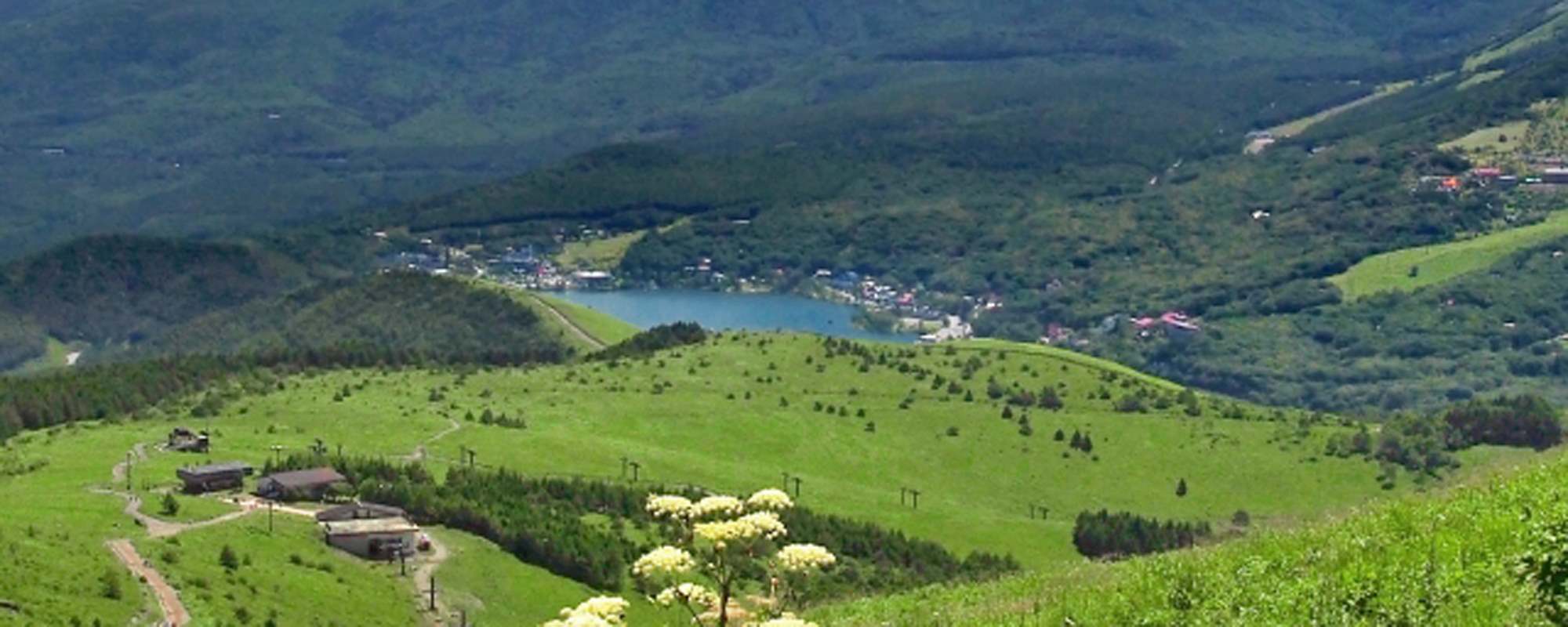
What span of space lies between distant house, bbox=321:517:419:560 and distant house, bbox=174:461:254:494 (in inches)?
269

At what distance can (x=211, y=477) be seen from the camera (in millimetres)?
64438

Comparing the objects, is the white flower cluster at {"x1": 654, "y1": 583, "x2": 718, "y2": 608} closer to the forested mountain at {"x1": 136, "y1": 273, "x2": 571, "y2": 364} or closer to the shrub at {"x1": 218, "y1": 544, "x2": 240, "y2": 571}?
the shrub at {"x1": 218, "y1": 544, "x2": 240, "y2": 571}

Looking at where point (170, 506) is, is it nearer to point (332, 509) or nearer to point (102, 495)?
point (102, 495)

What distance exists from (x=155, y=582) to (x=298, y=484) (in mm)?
15908

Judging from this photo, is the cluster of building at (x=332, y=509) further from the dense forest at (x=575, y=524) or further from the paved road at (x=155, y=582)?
the paved road at (x=155, y=582)

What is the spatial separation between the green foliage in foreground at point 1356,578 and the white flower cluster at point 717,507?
3.41 m

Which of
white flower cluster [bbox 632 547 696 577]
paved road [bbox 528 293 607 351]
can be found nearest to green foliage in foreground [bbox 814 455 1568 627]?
white flower cluster [bbox 632 547 696 577]

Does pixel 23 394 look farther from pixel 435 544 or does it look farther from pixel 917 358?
pixel 917 358

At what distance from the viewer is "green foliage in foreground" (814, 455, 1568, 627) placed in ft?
57.4

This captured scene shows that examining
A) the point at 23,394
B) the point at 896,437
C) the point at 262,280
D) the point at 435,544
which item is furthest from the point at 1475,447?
the point at 262,280

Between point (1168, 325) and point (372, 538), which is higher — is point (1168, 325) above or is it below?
below

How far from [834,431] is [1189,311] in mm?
84383

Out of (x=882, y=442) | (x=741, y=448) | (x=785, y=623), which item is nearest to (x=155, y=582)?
(x=785, y=623)

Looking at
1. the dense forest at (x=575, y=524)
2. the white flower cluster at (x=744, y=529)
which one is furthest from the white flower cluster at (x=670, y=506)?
the dense forest at (x=575, y=524)
